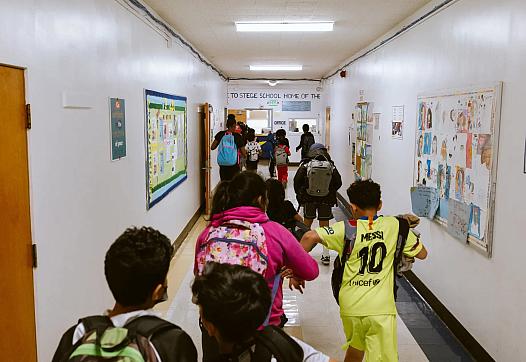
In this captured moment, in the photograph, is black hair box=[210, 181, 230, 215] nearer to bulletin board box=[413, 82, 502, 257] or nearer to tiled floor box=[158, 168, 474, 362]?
tiled floor box=[158, 168, 474, 362]

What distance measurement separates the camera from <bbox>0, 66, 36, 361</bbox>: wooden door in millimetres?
2359

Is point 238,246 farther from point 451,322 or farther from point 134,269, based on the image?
point 451,322

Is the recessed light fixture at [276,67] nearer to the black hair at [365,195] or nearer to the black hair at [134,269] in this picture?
the black hair at [365,195]

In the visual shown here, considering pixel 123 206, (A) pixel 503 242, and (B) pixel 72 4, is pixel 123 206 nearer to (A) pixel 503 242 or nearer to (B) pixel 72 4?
(B) pixel 72 4

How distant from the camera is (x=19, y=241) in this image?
250 cm

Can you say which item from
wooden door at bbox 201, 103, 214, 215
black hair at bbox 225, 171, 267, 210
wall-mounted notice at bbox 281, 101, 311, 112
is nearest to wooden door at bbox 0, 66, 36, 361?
black hair at bbox 225, 171, 267, 210

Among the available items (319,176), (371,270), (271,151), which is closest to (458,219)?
(371,270)

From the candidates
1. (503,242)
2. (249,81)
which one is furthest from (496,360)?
(249,81)

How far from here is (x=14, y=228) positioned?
246 cm

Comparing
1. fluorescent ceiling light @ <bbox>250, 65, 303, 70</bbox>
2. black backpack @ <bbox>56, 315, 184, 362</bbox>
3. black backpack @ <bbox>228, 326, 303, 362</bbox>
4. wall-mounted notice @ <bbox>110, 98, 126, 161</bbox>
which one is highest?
fluorescent ceiling light @ <bbox>250, 65, 303, 70</bbox>

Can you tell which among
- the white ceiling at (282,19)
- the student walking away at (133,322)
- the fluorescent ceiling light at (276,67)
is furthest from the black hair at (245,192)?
the fluorescent ceiling light at (276,67)

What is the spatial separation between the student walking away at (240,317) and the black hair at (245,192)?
89 cm

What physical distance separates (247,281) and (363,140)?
7.17 metres

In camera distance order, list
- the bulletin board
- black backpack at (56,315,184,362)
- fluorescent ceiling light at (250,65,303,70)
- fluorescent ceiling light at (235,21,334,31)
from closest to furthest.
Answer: black backpack at (56,315,184,362) < the bulletin board < fluorescent ceiling light at (235,21,334,31) < fluorescent ceiling light at (250,65,303,70)
